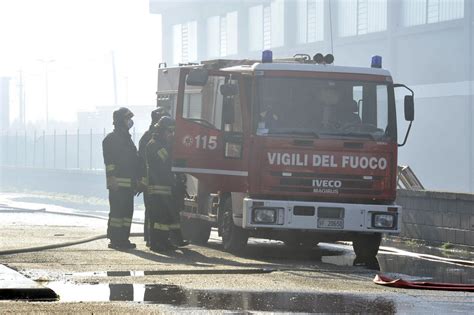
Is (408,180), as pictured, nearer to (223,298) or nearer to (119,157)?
(119,157)

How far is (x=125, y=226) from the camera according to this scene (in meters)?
15.4

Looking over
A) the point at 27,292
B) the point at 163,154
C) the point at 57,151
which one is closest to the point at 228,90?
the point at 163,154

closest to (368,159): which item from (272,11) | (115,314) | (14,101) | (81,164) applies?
(115,314)

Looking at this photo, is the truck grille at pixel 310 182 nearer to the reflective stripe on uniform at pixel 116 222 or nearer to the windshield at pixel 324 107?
the windshield at pixel 324 107

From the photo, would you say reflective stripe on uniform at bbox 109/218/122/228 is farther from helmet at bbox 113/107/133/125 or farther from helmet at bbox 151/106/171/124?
helmet at bbox 151/106/171/124

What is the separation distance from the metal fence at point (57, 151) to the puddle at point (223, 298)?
56.1 m

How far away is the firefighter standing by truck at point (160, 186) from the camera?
14.9m

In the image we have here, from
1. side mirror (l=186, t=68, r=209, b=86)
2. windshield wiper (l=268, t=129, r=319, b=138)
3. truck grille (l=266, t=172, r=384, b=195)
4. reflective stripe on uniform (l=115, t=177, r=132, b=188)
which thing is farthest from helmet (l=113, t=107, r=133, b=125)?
truck grille (l=266, t=172, r=384, b=195)

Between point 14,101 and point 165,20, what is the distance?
5133 centimetres

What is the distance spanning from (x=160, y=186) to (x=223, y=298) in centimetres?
557

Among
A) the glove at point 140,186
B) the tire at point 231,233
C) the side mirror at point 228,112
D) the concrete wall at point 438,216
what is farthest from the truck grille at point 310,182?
the concrete wall at point 438,216

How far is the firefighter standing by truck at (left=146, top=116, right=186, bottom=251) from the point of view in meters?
14.9

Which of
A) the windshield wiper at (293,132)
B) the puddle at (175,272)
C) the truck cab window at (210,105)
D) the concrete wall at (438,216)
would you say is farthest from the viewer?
the concrete wall at (438,216)

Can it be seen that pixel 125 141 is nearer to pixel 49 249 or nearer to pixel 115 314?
pixel 49 249
